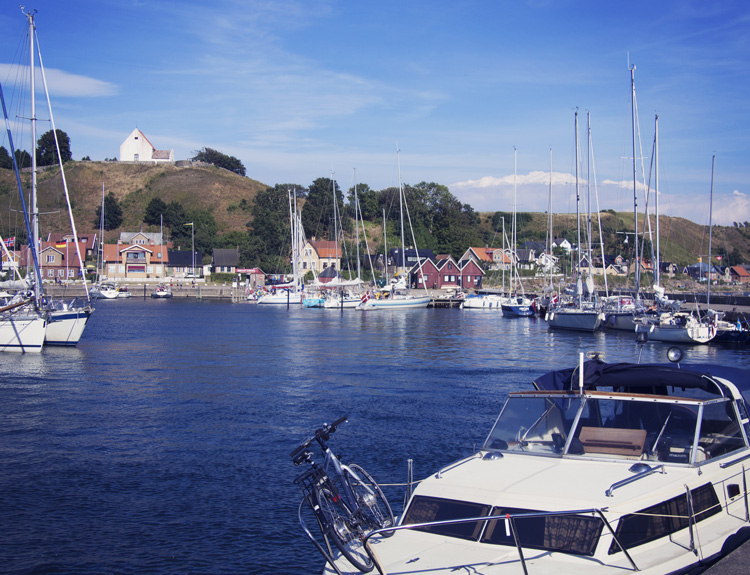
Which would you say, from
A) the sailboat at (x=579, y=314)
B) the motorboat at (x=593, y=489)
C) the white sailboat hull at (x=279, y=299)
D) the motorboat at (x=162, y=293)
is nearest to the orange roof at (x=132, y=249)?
the motorboat at (x=162, y=293)

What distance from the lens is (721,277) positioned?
159375 mm

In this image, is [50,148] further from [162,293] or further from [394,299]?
[394,299]

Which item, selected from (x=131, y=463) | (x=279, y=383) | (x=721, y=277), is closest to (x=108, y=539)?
(x=131, y=463)

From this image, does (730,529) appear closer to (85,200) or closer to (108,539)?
(108,539)

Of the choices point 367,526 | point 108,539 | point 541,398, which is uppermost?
point 541,398

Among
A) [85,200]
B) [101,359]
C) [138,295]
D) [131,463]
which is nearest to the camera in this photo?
[131,463]

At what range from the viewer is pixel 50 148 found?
171 m

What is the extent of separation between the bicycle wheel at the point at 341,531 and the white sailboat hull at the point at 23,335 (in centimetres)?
3837

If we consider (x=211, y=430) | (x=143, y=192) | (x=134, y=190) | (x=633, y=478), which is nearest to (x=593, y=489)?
(x=633, y=478)

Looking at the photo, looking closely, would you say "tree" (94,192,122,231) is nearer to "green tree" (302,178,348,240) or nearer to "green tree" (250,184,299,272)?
"green tree" (250,184,299,272)

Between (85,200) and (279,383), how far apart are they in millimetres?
159212

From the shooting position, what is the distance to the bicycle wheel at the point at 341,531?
8.44 metres

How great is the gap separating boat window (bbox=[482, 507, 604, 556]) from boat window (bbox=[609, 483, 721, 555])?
0.28 metres

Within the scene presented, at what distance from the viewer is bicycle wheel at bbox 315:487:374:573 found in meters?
8.44
